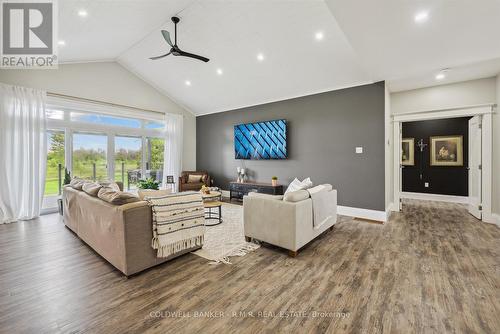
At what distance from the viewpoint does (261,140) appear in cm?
586

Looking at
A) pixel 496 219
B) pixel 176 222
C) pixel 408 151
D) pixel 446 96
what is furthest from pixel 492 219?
pixel 176 222

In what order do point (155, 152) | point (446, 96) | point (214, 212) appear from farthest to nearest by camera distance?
1. point (155, 152)
2. point (214, 212)
3. point (446, 96)

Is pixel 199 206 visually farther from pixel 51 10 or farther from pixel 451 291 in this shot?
pixel 51 10

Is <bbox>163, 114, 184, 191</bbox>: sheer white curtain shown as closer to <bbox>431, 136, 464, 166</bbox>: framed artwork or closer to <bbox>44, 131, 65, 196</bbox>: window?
<bbox>44, 131, 65, 196</bbox>: window

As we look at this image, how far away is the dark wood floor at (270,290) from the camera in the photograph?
162 centimetres

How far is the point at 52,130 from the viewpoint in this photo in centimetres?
495

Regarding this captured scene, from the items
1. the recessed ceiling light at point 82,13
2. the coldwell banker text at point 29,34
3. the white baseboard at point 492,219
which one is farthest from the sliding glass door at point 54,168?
the white baseboard at point 492,219

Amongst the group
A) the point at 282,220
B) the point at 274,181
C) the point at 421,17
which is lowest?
the point at 282,220

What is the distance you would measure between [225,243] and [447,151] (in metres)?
6.54

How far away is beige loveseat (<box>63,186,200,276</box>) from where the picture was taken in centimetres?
217

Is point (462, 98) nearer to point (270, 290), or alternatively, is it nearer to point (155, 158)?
point (270, 290)

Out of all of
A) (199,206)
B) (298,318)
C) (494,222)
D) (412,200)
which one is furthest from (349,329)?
(412,200)

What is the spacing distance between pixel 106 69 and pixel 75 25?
6.70ft

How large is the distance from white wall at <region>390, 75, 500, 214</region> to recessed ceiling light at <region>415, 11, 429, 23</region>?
273cm
